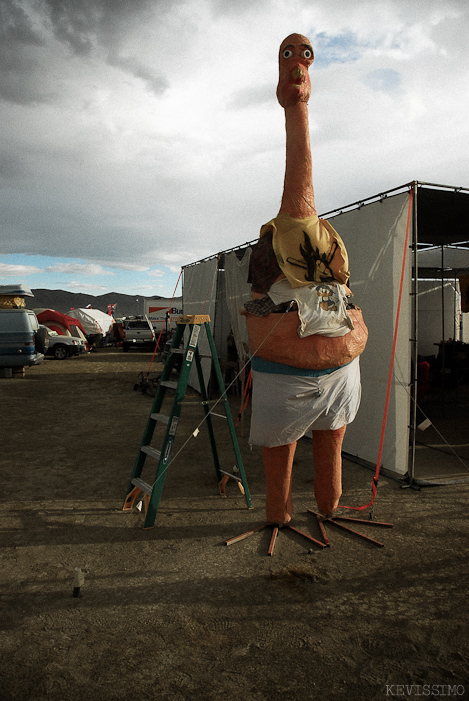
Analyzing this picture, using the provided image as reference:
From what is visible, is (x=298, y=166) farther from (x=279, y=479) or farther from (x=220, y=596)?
(x=220, y=596)

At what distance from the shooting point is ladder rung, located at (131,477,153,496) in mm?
3850

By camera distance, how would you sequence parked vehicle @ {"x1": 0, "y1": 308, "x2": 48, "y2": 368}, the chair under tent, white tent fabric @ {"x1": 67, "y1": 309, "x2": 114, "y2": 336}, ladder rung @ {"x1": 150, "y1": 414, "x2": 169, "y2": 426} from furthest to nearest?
white tent fabric @ {"x1": 67, "y1": 309, "x2": 114, "y2": 336} < parked vehicle @ {"x1": 0, "y1": 308, "x2": 48, "y2": 368} < the chair under tent < ladder rung @ {"x1": 150, "y1": 414, "x2": 169, "y2": 426}

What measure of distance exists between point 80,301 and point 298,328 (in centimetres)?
10842

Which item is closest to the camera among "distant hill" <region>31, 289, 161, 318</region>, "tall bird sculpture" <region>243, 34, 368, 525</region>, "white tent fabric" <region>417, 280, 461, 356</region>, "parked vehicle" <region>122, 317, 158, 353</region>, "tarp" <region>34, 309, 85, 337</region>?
"tall bird sculpture" <region>243, 34, 368, 525</region>

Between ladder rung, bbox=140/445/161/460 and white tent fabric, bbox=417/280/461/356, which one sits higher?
white tent fabric, bbox=417/280/461/356

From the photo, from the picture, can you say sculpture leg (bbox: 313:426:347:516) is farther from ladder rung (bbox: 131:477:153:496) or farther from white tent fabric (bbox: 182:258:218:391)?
white tent fabric (bbox: 182:258:218:391)

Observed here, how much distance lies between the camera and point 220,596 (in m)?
2.92

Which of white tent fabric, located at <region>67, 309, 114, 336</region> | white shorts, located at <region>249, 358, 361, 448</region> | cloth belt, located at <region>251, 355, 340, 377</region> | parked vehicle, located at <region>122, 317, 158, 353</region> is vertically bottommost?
white shorts, located at <region>249, 358, 361, 448</region>

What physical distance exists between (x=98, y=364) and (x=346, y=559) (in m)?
15.6

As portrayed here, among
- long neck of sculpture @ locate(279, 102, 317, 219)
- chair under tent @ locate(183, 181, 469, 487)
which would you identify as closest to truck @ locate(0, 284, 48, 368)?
chair under tent @ locate(183, 181, 469, 487)

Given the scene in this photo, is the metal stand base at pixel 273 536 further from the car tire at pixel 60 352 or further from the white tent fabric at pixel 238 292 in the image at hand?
the car tire at pixel 60 352

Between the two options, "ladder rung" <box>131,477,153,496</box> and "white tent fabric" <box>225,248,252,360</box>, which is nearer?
"ladder rung" <box>131,477,153,496</box>

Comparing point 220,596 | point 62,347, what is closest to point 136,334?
point 62,347

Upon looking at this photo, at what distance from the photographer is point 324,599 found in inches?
113
